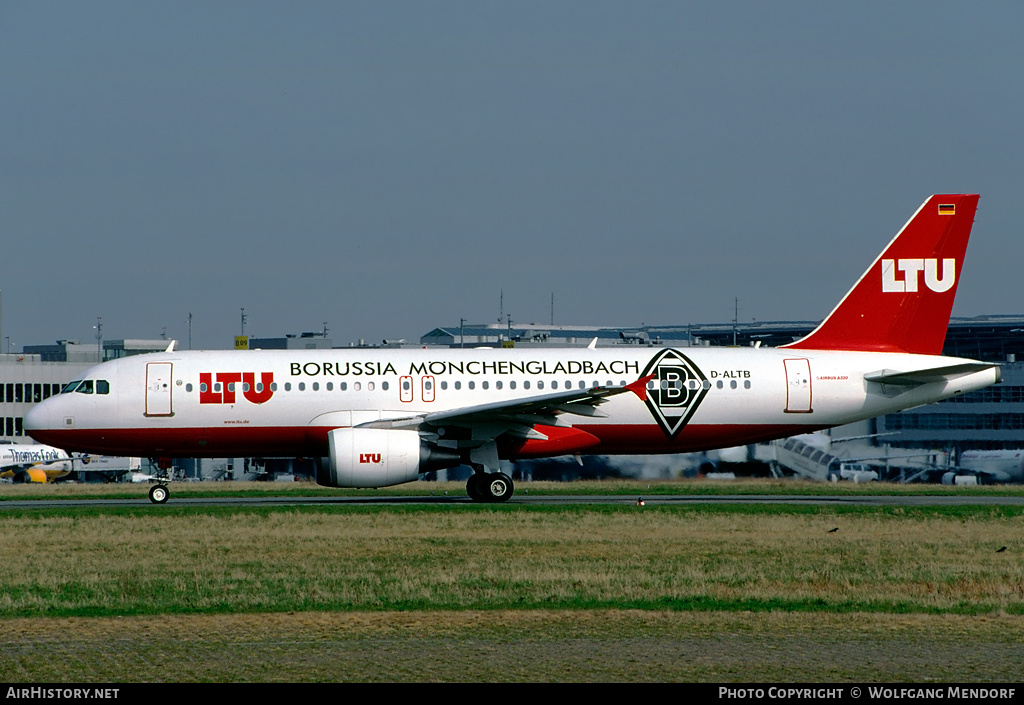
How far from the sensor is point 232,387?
108 feet

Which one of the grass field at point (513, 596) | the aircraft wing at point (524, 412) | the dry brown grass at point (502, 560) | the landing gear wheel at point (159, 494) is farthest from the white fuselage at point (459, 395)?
the grass field at point (513, 596)

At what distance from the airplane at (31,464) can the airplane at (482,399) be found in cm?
4188

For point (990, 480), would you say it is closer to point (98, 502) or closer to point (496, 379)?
point (496, 379)

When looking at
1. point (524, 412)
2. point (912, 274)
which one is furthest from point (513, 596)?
point (912, 274)

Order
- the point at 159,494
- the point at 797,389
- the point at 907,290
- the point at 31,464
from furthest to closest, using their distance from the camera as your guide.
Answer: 1. the point at 31,464
2. the point at 907,290
3. the point at 797,389
4. the point at 159,494

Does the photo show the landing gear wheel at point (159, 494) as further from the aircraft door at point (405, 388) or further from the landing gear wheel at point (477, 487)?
the landing gear wheel at point (477, 487)

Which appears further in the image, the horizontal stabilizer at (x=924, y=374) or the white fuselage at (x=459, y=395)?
the horizontal stabilizer at (x=924, y=374)

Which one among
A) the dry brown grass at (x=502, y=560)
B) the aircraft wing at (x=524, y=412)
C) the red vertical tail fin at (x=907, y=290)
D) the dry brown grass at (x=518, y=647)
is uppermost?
the red vertical tail fin at (x=907, y=290)

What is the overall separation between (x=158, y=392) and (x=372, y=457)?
659 centimetres

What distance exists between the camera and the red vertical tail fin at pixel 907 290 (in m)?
35.4

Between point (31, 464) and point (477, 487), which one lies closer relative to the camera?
point (477, 487)

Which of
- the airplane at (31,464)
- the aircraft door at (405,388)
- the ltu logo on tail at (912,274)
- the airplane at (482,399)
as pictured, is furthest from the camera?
the airplane at (31,464)

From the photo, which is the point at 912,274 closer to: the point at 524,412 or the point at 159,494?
the point at 524,412
